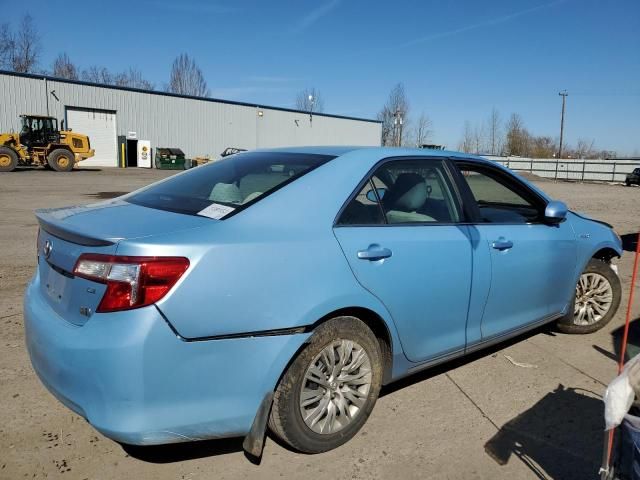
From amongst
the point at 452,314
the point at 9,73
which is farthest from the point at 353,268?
the point at 9,73

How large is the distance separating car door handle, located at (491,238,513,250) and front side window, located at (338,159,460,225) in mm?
329

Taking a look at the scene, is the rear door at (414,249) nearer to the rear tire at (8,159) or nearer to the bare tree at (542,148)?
the rear tire at (8,159)

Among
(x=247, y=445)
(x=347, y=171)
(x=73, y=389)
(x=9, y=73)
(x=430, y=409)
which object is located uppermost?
(x=9, y=73)

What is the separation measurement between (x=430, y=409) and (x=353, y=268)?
1206mm

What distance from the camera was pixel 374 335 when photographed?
2842mm

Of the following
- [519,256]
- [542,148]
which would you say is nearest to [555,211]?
[519,256]

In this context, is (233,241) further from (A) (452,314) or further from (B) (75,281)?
(A) (452,314)

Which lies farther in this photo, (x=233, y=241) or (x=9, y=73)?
(x=9, y=73)

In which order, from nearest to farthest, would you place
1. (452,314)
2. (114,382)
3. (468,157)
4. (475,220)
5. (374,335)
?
Answer: (114,382) → (374,335) → (452,314) → (475,220) → (468,157)

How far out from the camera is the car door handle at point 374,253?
8.74 ft

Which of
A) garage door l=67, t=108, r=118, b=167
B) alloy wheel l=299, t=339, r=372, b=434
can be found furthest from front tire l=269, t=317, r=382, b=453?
garage door l=67, t=108, r=118, b=167

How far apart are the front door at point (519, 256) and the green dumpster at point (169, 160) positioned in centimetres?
3833

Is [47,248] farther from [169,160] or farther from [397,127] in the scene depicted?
[397,127]

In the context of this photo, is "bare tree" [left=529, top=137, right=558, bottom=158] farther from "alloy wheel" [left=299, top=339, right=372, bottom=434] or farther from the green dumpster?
"alloy wheel" [left=299, top=339, right=372, bottom=434]
